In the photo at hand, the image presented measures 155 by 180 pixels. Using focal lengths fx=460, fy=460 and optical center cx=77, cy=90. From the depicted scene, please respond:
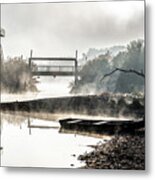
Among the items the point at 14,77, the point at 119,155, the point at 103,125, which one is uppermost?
the point at 14,77

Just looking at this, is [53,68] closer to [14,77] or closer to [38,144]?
[14,77]

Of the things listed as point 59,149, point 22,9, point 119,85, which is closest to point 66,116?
point 59,149

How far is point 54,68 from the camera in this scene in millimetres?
1817

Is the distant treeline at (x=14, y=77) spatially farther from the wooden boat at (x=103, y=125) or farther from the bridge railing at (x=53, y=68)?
the wooden boat at (x=103, y=125)

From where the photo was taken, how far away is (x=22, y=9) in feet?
6.01

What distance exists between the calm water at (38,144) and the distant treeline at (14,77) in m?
0.11

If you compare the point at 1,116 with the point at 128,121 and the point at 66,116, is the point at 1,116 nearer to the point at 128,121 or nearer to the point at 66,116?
the point at 66,116

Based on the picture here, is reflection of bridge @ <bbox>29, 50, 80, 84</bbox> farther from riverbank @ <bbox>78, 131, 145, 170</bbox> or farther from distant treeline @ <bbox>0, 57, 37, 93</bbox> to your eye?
riverbank @ <bbox>78, 131, 145, 170</bbox>

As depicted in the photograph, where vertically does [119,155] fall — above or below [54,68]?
below

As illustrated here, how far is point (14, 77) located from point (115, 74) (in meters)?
0.41

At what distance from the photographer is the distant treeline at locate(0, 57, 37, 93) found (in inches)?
72.5

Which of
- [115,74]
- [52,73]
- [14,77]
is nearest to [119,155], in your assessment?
[115,74]

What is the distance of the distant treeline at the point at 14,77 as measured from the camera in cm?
A: 184

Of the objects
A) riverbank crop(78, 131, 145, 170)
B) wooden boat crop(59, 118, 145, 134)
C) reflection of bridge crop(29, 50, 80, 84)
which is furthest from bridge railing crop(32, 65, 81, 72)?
riverbank crop(78, 131, 145, 170)
